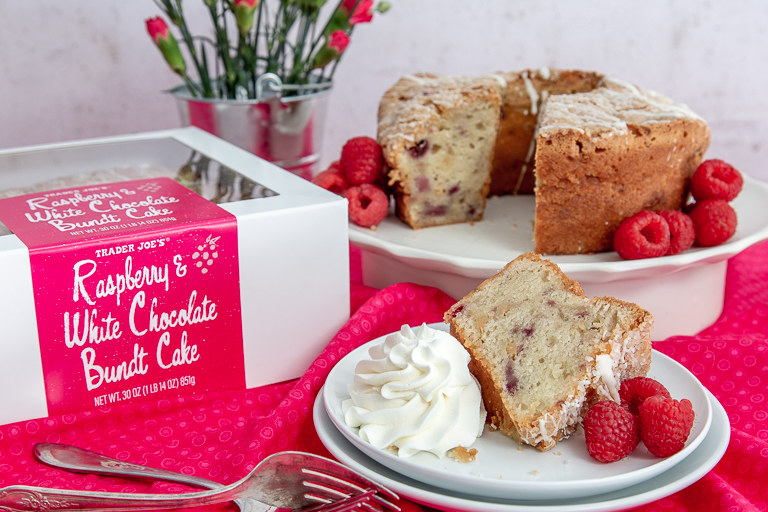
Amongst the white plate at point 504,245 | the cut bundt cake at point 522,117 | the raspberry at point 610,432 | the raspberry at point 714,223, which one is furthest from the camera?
the cut bundt cake at point 522,117

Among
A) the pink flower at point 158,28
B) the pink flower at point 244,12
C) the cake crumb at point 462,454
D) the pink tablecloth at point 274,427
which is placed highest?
the pink flower at point 244,12

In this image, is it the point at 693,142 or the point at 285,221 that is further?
the point at 693,142

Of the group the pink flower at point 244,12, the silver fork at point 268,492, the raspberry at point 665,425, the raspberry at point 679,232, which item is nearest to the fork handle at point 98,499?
the silver fork at point 268,492

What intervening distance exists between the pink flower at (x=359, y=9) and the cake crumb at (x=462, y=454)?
1.50m

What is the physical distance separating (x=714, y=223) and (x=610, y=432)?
826mm

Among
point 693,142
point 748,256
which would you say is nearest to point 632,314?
point 693,142

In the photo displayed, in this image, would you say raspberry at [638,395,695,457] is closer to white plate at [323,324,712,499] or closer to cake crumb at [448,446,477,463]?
white plate at [323,324,712,499]

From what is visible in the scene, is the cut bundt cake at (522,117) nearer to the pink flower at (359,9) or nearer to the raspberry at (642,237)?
the pink flower at (359,9)

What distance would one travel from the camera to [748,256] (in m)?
2.28

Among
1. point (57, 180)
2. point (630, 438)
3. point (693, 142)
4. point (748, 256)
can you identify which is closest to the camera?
point (630, 438)

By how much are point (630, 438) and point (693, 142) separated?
40.1 inches

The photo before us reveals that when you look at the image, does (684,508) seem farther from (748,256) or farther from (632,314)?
(748,256)

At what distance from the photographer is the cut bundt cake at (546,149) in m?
1.98

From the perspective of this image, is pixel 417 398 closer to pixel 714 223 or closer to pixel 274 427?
pixel 274 427
